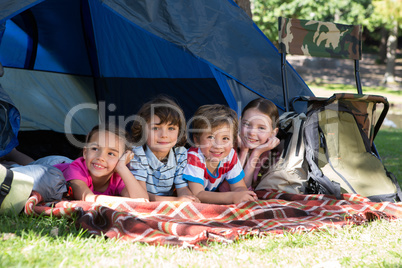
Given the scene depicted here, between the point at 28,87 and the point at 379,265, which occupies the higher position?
the point at 28,87

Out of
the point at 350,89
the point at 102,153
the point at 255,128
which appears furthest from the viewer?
the point at 350,89

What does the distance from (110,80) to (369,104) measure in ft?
7.64

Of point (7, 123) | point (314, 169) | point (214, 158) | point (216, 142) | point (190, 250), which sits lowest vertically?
point (190, 250)

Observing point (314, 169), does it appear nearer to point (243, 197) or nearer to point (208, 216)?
point (243, 197)

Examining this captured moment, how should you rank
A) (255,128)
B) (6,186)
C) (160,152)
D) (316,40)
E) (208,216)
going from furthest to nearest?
(316,40)
(255,128)
(160,152)
(208,216)
(6,186)

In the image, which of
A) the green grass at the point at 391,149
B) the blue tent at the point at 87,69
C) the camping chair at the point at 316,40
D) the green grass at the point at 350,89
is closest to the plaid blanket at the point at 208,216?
the camping chair at the point at 316,40

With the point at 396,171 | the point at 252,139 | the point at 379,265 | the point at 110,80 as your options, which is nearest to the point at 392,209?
the point at 379,265

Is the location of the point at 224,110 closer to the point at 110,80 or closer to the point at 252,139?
the point at 252,139

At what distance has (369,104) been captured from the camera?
11.7 ft

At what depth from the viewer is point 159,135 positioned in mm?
2961

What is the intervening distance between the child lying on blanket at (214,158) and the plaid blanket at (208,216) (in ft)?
0.97

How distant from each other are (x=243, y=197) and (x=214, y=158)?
36cm

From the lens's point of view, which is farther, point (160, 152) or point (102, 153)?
point (160, 152)

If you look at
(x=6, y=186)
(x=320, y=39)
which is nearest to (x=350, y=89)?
(x=320, y=39)
